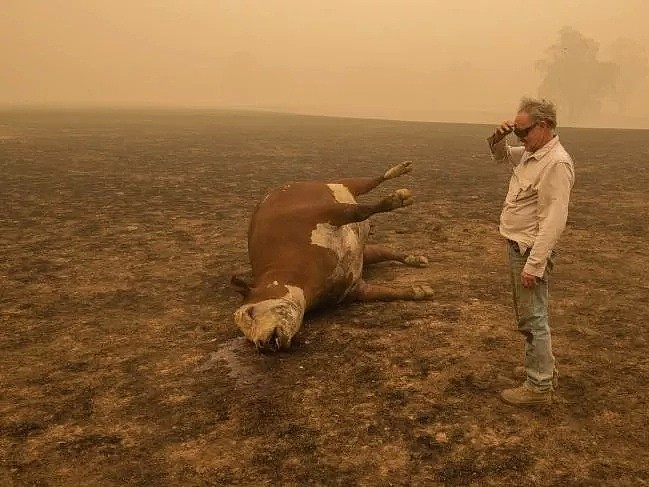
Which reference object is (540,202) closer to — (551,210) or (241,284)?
(551,210)

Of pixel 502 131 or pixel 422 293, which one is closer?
pixel 502 131

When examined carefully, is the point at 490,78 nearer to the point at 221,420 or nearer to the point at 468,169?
the point at 468,169

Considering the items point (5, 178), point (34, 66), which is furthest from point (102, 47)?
point (5, 178)

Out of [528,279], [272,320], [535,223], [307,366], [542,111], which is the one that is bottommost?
[307,366]

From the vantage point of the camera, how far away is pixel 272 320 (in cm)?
433

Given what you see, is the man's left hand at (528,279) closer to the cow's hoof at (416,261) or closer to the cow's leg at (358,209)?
the cow's leg at (358,209)

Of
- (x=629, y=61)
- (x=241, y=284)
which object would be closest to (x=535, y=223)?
(x=241, y=284)

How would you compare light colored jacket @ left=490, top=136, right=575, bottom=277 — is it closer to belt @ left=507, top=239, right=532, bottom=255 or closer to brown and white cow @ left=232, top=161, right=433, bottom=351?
belt @ left=507, top=239, right=532, bottom=255

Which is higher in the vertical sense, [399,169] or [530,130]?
[530,130]

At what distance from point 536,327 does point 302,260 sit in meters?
2.10

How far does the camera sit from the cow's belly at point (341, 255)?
5.28 meters

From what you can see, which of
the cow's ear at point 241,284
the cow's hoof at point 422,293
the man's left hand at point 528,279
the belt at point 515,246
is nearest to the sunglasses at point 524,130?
the belt at point 515,246

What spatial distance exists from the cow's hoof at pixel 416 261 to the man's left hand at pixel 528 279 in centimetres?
325

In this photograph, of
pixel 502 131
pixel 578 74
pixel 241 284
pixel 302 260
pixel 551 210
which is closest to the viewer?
pixel 551 210
